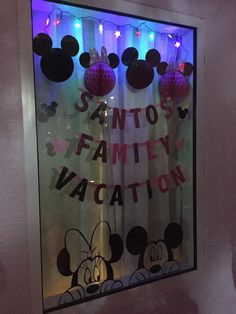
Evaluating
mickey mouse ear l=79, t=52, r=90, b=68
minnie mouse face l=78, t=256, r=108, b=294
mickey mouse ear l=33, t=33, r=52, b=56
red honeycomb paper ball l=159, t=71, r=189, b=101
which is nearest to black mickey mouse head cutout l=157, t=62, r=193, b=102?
red honeycomb paper ball l=159, t=71, r=189, b=101

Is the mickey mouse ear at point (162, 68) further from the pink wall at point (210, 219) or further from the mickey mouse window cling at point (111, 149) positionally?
the pink wall at point (210, 219)

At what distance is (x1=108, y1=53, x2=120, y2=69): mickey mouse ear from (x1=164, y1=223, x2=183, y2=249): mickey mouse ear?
0.86 m

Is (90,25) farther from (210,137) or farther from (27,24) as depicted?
(210,137)

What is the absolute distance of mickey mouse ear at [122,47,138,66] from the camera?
171 cm

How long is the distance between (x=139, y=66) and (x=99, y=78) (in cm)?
24

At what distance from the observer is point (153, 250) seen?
1854 millimetres

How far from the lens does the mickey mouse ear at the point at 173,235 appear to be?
190cm

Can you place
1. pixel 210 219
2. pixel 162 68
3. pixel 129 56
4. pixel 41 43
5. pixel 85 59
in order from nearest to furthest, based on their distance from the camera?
pixel 41 43
pixel 85 59
pixel 129 56
pixel 162 68
pixel 210 219

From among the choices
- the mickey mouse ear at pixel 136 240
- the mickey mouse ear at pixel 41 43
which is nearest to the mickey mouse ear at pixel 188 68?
the mickey mouse ear at pixel 41 43

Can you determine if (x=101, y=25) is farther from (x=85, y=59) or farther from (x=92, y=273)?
(x=92, y=273)

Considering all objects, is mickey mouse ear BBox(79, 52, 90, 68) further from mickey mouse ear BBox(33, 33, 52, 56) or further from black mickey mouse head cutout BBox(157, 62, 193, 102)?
black mickey mouse head cutout BBox(157, 62, 193, 102)

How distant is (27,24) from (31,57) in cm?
13

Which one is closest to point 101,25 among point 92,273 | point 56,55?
point 56,55

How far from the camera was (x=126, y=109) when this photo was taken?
1733 millimetres
